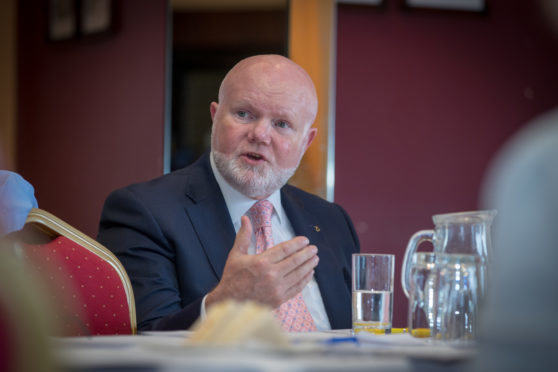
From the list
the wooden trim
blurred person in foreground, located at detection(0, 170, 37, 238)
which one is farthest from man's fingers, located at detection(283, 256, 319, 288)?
the wooden trim

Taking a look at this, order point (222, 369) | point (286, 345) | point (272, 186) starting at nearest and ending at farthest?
1. point (222, 369)
2. point (286, 345)
3. point (272, 186)

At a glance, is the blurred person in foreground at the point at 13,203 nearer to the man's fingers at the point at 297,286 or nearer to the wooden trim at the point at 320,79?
the man's fingers at the point at 297,286

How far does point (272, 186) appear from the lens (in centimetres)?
204

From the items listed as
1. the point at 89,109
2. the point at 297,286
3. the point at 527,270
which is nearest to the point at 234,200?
the point at 297,286

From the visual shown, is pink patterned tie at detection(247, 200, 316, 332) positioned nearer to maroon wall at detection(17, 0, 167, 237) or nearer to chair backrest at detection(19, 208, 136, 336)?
chair backrest at detection(19, 208, 136, 336)

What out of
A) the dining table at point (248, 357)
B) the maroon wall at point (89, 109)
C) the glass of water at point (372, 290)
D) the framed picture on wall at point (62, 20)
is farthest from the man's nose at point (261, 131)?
the framed picture on wall at point (62, 20)

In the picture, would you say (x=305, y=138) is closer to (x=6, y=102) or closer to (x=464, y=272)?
(x=464, y=272)

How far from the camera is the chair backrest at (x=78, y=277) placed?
132 centimetres

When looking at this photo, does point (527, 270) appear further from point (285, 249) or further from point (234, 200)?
point (234, 200)

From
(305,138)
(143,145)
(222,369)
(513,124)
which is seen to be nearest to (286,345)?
(222,369)

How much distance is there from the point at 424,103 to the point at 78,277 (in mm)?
2608

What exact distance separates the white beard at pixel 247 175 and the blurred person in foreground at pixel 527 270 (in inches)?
57.6

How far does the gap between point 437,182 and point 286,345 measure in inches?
120

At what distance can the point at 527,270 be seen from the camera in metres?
0.51
